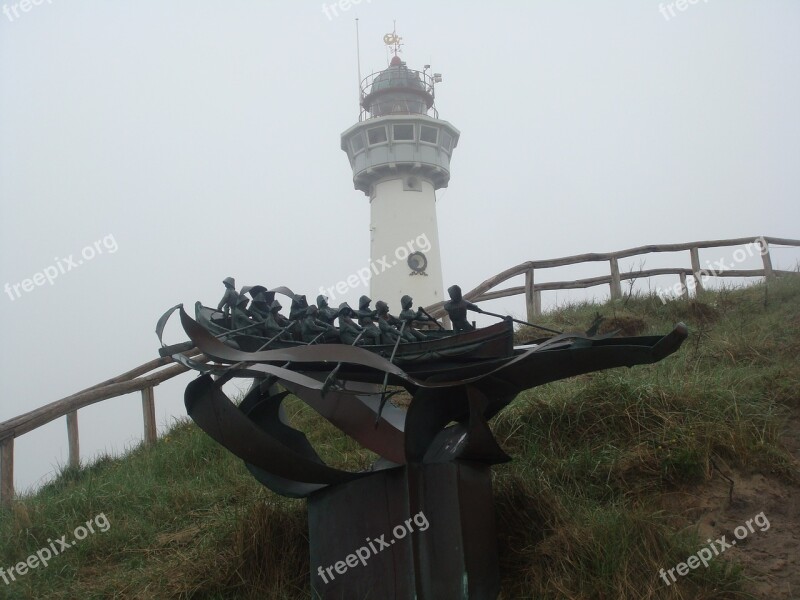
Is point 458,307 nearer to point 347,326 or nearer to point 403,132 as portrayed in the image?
point 347,326

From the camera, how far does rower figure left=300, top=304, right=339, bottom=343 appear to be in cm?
603

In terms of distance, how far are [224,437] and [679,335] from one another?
313 cm

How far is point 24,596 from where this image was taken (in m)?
7.02

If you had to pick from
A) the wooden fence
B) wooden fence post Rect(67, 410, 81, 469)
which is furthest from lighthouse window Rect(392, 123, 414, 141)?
wooden fence post Rect(67, 410, 81, 469)

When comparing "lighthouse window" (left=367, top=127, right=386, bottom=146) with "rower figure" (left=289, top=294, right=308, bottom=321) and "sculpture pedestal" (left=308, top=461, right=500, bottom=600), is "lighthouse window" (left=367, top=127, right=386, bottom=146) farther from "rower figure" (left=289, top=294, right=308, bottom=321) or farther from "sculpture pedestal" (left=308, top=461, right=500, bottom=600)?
Answer: "sculpture pedestal" (left=308, top=461, right=500, bottom=600)

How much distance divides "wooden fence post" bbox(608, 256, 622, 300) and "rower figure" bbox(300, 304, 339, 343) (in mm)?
8863

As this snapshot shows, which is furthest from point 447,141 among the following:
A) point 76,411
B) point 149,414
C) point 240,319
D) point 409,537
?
point 409,537

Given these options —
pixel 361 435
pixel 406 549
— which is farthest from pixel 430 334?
pixel 406 549

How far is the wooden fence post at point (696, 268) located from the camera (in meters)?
13.9

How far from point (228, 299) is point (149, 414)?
543 centimetres

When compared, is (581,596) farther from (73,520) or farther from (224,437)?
(73,520)

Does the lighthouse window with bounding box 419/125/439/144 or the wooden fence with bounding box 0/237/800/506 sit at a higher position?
the lighthouse window with bounding box 419/125/439/144

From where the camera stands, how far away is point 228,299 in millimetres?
6273

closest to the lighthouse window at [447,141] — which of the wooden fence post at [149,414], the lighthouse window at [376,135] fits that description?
the lighthouse window at [376,135]
